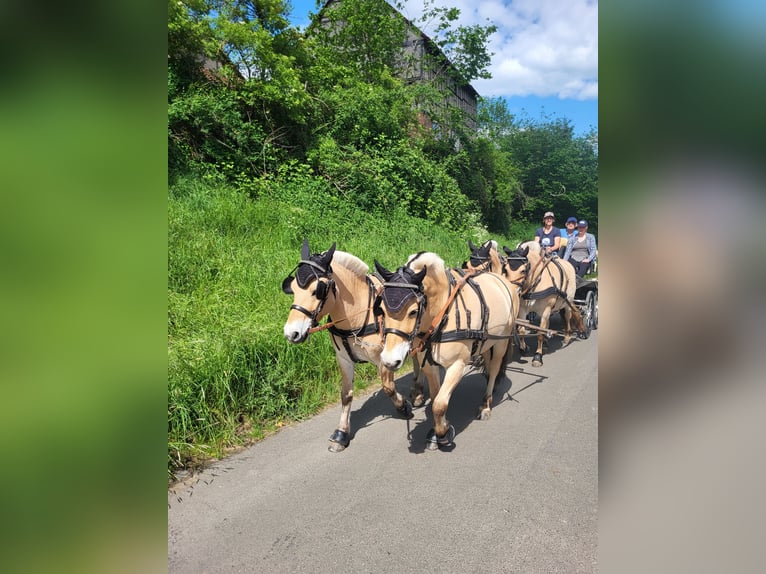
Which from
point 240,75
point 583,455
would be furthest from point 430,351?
point 240,75

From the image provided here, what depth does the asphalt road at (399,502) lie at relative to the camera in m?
2.49

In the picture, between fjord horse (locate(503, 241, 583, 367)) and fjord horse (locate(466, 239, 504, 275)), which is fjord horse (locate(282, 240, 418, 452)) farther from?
fjord horse (locate(503, 241, 583, 367))

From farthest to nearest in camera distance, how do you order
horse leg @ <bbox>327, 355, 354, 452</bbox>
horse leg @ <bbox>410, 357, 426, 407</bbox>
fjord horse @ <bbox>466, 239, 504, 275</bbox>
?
1. fjord horse @ <bbox>466, 239, 504, 275</bbox>
2. horse leg @ <bbox>410, 357, 426, 407</bbox>
3. horse leg @ <bbox>327, 355, 354, 452</bbox>

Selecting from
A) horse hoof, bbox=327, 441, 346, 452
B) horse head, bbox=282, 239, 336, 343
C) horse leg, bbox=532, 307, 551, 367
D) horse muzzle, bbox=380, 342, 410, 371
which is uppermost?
horse head, bbox=282, 239, 336, 343

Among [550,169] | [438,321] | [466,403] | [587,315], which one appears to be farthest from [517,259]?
[550,169]

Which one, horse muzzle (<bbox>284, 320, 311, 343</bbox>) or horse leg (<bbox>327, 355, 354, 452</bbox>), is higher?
horse muzzle (<bbox>284, 320, 311, 343</bbox>)

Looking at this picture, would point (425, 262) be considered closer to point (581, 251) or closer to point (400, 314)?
point (400, 314)

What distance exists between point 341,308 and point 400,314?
736 millimetres

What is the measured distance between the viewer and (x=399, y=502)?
3020mm

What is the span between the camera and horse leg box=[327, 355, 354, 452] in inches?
150

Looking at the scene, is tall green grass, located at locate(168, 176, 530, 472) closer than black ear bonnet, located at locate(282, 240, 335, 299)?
No

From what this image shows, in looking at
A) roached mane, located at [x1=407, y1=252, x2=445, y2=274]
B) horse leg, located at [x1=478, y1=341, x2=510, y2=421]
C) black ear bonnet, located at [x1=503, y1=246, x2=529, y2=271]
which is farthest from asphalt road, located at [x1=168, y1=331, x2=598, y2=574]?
black ear bonnet, located at [x1=503, y1=246, x2=529, y2=271]
